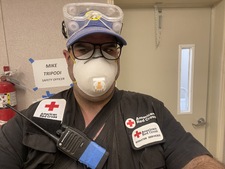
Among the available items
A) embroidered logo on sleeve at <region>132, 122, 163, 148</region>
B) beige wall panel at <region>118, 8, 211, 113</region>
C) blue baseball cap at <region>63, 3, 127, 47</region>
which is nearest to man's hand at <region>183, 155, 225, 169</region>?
embroidered logo on sleeve at <region>132, 122, 163, 148</region>

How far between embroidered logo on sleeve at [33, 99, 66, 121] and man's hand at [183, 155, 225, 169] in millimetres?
518

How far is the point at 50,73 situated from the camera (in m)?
1.47

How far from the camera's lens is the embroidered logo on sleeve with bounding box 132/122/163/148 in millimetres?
795

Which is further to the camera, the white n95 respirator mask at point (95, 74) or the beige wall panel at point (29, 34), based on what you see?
the beige wall panel at point (29, 34)

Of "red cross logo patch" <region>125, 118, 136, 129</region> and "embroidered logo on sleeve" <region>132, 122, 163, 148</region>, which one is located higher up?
"red cross logo patch" <region>125, 118, 136, 129</region>

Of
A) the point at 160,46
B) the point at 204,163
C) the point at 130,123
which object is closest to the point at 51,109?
the point at 130,123

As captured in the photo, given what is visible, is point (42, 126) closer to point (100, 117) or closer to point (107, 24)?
point (100, 117)

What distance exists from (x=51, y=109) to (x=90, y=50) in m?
0.29

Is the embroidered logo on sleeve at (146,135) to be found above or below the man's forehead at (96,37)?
below

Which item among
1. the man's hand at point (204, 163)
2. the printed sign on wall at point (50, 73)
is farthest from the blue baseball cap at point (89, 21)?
the printed sign on wall at point (50, 73)

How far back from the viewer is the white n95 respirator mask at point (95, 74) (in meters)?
0.80

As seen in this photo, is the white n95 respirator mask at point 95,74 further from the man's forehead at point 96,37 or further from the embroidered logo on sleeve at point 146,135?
the embroidered logo on sleeve at point 146,135

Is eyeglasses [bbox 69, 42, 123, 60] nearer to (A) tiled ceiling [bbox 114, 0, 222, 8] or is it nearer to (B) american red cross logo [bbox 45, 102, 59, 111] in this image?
(B) american red cross logo [bbox 45, 102, 59, 111]

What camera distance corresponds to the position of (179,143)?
2.65ft
